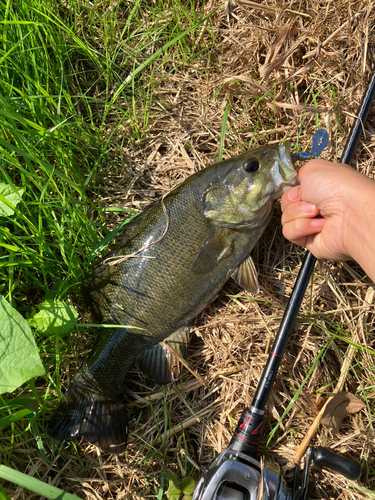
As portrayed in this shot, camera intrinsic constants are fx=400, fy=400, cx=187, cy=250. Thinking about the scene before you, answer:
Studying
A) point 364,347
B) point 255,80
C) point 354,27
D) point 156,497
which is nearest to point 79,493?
point 156,497

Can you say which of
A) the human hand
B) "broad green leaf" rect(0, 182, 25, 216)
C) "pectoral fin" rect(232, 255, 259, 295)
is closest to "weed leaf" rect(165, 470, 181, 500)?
"pectoral fin" rect(232, 255, 259, 295)

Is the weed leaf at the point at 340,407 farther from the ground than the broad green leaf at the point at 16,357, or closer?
closer

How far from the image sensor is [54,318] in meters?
2.72

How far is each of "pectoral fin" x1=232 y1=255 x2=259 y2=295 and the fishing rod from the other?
32 cm

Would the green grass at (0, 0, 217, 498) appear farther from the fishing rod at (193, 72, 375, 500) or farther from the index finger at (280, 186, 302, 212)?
the index finger at (280, 186, 302, 212)

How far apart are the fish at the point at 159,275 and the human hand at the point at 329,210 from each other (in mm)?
244

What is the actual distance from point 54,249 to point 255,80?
2.05 metres

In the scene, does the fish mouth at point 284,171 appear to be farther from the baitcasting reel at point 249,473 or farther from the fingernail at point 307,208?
the baitcasting reel at point 249,473

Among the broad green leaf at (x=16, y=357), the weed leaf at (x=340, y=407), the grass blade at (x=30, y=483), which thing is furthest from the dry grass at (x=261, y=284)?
the broad green leaf at (x=16, y=357)

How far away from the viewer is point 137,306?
8.86 feet

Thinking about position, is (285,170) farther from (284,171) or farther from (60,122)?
(60,122)

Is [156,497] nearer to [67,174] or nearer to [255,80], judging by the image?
[67,174]

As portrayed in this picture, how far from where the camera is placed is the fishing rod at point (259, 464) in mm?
2271

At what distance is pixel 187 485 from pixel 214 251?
159 cm
